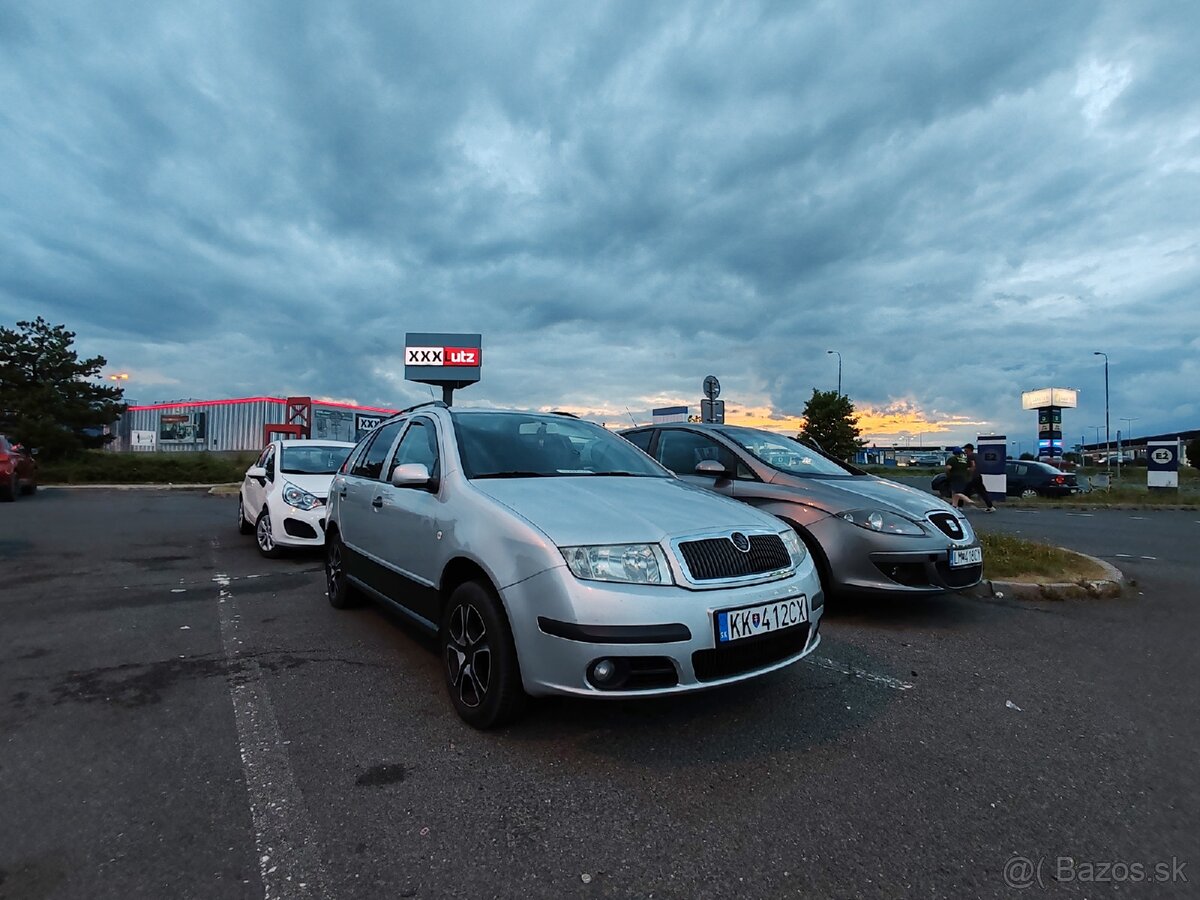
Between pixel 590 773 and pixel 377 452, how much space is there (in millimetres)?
3071

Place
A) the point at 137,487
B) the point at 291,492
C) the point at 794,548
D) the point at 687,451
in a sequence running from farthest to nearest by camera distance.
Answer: the point at 137,487, the point at 291,492, the point at 687,451, the point at 794,548

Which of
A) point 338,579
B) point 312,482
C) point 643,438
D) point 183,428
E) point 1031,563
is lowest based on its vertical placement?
point 1031,563

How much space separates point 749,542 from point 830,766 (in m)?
0.98

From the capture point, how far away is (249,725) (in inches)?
124

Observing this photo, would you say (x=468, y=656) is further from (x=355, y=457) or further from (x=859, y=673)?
(x=355, y=457)

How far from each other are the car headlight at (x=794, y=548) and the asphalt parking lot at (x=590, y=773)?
778 mm

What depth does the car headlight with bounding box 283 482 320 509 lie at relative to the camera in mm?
7730

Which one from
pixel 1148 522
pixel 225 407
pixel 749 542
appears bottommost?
pixel 1148 522

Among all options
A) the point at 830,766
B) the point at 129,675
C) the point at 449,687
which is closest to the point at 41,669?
the point at 129,675

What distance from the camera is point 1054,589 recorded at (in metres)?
6.06

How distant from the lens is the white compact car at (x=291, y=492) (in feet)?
25.3

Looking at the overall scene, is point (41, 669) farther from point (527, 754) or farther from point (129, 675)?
point (527, 754)

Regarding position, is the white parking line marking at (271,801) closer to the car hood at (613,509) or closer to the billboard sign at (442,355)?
the car hood at (613,509)

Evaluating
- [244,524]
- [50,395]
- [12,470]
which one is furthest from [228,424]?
[244,524]
